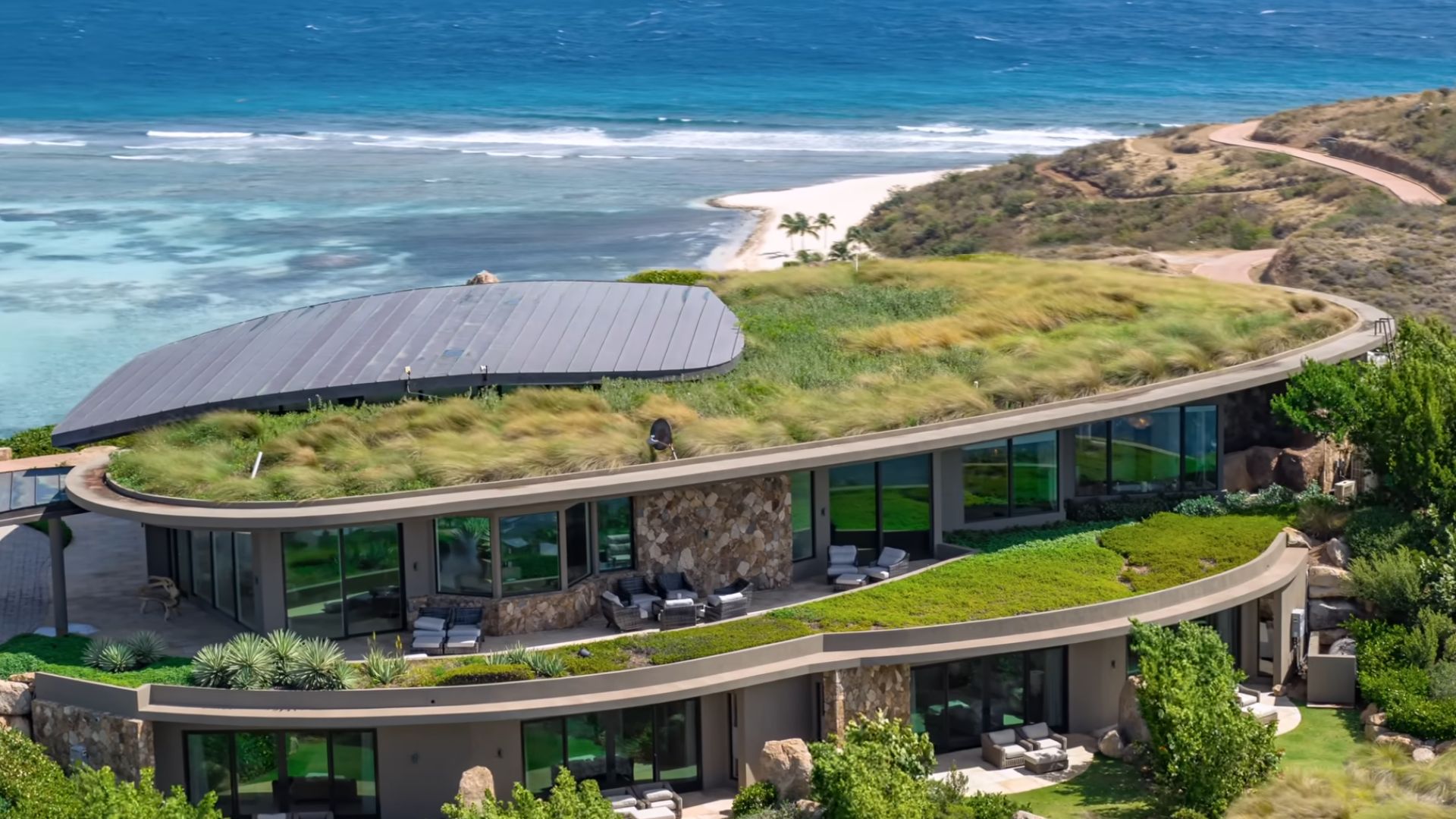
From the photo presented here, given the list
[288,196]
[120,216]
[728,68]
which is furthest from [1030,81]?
[120,216]

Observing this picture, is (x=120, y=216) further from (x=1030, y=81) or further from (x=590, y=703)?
(x=1030, y=81)

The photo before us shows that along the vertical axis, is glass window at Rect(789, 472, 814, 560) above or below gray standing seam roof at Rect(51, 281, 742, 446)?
below

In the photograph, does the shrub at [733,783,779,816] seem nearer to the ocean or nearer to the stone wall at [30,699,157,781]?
the stone wall at [30,699,157,781]

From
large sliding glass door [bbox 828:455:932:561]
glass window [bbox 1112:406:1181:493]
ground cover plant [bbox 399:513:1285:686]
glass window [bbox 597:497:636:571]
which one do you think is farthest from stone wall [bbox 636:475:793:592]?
glass window [bbox 1112:406:1181:493]

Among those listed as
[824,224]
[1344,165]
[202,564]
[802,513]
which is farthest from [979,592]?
[1344,165]

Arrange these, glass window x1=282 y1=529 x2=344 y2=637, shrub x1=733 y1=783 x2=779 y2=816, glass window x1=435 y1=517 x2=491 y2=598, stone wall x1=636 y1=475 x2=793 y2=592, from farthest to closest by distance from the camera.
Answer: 1. stone wall x1=636 y1=475 x2=793 y2=592
2. glass window x1=435 y1=517 x2=491 y2=598
3. glass window x1=282 y1=529 x2=344 y2=637
4. shrub x1=733 y1=783 x2=779 y2=816

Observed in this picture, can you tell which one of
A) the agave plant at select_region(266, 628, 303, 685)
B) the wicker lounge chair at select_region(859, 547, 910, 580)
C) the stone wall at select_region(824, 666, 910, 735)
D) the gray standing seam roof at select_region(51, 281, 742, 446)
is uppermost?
the gray standing seam roof at select_region(51, 281, 742, 446)
